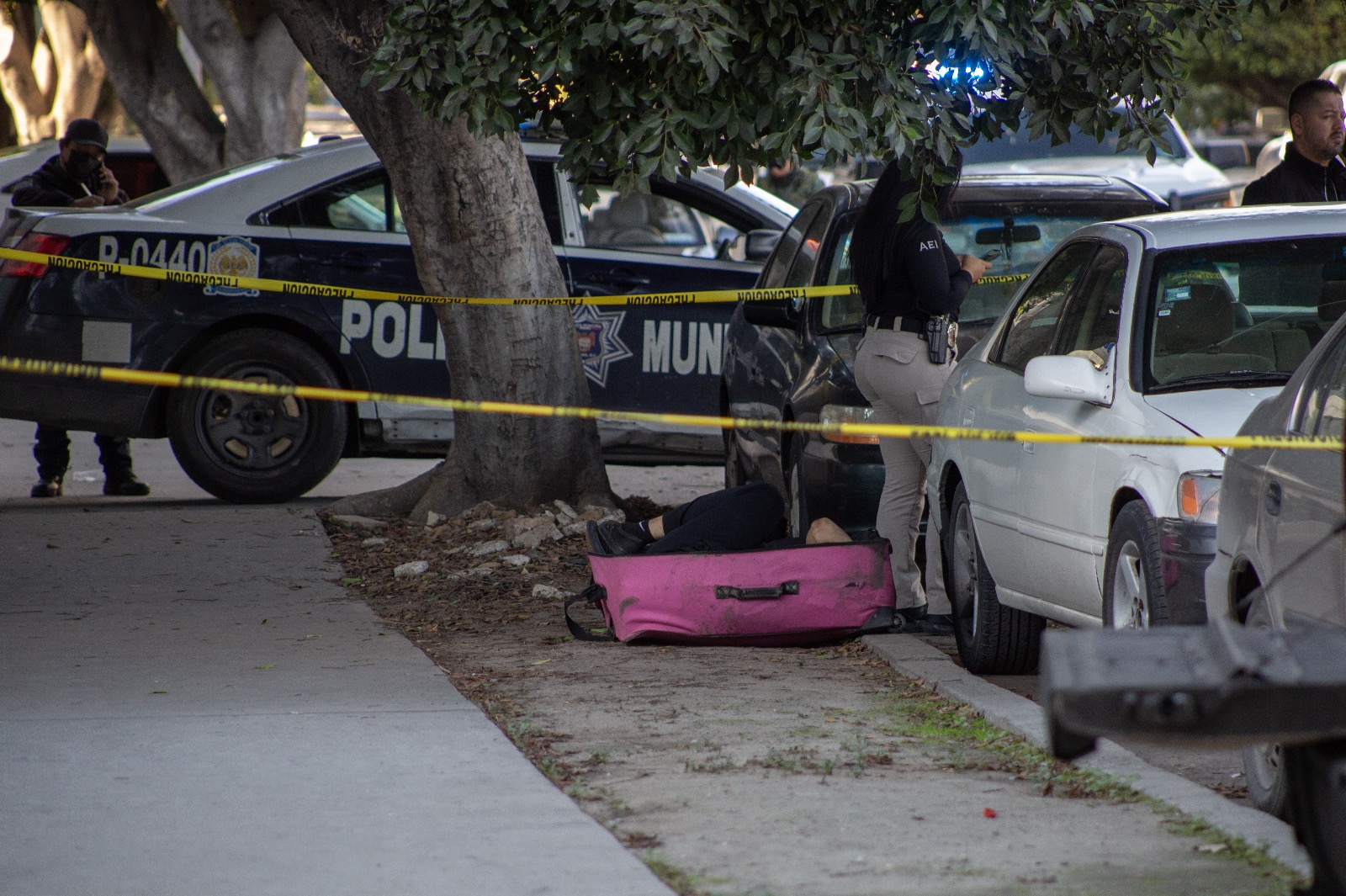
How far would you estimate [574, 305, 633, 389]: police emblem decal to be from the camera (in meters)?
9.62

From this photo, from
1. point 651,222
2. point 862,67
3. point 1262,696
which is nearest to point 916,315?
point 862,67

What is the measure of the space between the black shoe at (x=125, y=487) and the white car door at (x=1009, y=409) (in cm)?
572

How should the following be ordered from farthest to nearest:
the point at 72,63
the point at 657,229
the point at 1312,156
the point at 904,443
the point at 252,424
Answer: the point at 72,63 → the point at 657,229 → the point at 252,424 → the point at 1312,156 → the point at 904,443

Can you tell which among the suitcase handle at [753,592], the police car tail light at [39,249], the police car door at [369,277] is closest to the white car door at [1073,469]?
the suitcase handle at [753,592]

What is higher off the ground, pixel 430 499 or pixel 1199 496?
pixel 1199 496

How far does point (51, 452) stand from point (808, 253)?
185 inches

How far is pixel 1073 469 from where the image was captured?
17.5ft

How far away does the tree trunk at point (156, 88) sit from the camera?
17.0 meters

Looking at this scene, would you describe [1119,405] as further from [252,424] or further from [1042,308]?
[252,424]

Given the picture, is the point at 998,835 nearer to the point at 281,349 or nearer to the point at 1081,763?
the point at 1081,763

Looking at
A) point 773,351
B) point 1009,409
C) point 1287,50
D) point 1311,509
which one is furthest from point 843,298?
point 1287,50

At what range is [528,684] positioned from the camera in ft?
19.3

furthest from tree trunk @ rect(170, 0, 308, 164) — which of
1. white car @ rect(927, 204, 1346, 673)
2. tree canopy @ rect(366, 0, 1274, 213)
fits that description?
white car @ rect(927, 204, 1346, 673)

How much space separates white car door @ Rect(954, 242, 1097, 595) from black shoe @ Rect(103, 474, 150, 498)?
18.8 ft
